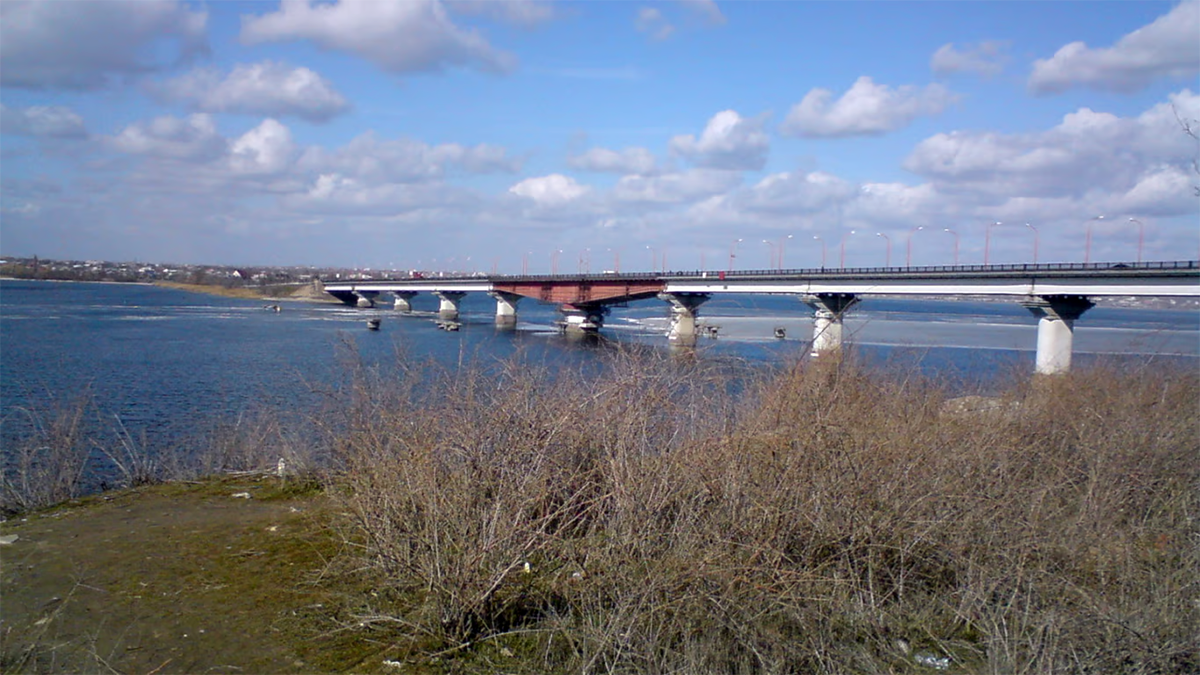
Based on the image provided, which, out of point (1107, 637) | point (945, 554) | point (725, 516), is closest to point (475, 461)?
point (725, 516)

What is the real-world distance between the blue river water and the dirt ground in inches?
99.9

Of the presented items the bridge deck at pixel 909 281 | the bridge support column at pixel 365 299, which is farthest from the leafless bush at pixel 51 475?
the bridge support column at pixel 365 299

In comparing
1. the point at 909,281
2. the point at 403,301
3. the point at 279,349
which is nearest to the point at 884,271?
the point at 909,281

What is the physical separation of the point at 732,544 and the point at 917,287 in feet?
168

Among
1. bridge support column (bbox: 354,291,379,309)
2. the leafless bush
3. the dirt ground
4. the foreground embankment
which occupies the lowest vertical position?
bridge support column (bbox: 354,291,379,309)

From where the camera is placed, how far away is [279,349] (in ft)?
178

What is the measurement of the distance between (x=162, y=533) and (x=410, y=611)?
4719mm

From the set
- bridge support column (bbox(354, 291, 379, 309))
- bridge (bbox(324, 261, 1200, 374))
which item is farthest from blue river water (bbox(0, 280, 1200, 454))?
bridge support column (bbox(354, 291, 379, 309))

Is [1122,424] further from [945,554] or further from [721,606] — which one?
[721,606]

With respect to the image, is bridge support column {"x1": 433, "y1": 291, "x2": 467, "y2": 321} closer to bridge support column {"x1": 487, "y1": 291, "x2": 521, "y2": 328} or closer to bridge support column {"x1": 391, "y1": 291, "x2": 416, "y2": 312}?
bridge support column {"x1": 487, "y1": 291, "x2": 521, "y2": 328}

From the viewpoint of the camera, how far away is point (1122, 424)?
11367 mm

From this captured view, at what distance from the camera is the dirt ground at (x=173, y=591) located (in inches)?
276

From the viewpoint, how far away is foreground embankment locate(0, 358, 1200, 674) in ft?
21.3

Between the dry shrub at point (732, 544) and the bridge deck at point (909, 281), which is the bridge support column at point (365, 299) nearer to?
the bridge deck at point (909, 281)
